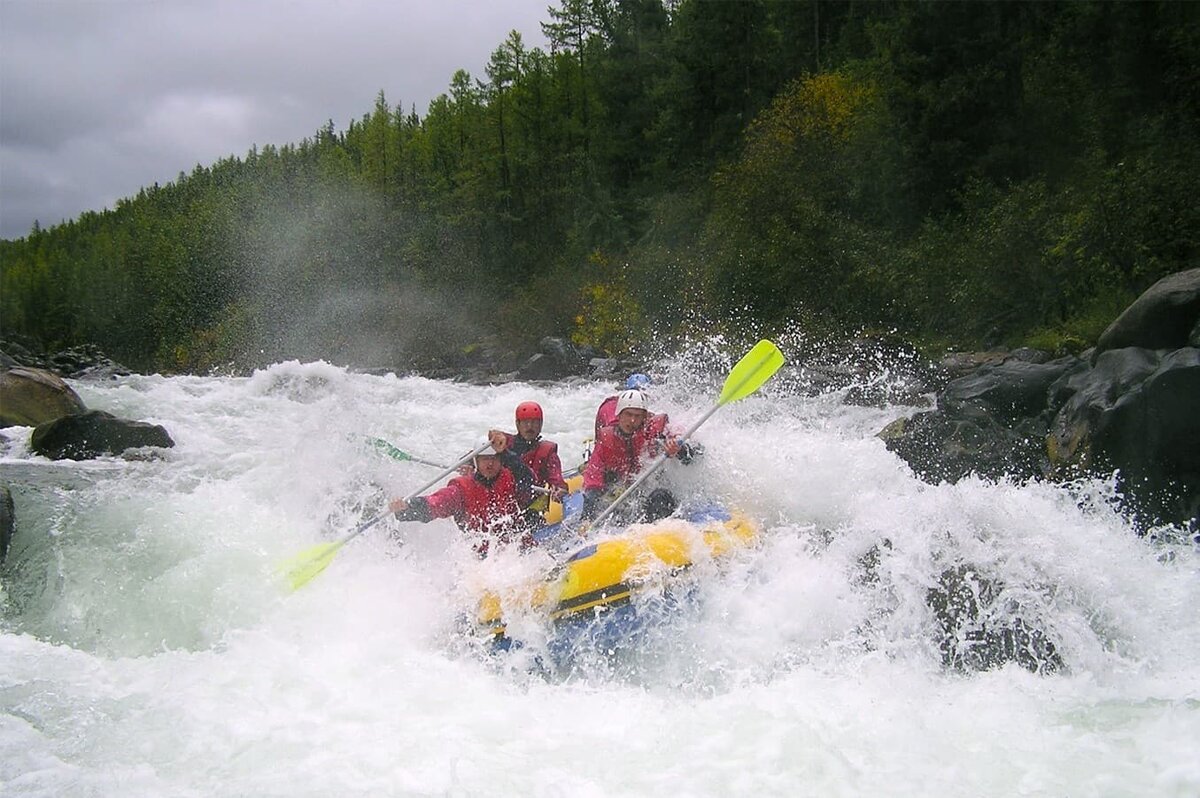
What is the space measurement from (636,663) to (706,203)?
2221 centimetres

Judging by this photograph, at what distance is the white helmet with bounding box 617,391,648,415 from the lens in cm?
657

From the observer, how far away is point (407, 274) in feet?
109

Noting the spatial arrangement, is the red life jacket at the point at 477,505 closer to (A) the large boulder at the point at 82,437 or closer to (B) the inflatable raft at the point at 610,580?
(B) the inflatable raft at the point at 610,580

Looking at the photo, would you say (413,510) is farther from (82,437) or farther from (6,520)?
(82,437)

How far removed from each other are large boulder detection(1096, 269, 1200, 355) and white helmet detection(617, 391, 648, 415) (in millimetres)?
5044

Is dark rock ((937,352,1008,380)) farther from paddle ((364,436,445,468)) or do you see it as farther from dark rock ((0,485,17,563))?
dark rock ((0,485,17,563))

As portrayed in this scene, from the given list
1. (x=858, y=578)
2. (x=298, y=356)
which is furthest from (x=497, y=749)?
(x=298, y=356)

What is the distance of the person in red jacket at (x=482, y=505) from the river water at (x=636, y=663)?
218 mm

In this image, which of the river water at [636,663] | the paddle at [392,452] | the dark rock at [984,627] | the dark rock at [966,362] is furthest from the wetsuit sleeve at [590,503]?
the dark rock at [966,362]

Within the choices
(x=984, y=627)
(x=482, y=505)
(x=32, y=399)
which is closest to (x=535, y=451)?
(x=482, y=505)

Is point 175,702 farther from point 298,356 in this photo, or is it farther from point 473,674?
point 298,356

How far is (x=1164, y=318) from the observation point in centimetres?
837

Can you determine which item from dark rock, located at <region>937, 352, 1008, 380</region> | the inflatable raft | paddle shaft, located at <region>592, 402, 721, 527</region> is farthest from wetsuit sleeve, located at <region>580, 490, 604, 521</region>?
dark rock, located at <region>937, 352, 1008, 380</region>

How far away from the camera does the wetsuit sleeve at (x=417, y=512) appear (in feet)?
19.5
